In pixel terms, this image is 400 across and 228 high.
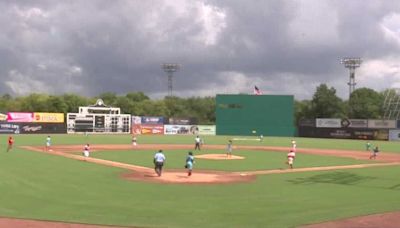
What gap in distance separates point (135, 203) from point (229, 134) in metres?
93.0

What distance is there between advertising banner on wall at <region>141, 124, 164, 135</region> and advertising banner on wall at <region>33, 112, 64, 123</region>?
1823 cm

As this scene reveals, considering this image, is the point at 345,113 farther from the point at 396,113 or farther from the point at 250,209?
the point at 250,209

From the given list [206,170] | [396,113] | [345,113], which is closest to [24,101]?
[345,113]

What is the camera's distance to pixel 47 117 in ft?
351

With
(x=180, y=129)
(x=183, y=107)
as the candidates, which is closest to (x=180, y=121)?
(x=180, y=129)

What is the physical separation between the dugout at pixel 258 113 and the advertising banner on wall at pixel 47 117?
108 feet

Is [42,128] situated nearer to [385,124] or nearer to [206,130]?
[206,130]

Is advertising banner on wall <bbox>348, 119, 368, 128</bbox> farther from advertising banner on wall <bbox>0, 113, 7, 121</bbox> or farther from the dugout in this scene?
advertising banner on wall <bbox>0, 113, 7, 121</bbox>

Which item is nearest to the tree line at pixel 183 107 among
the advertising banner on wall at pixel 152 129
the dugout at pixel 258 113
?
the advertising banner on wall at pixel 152 129

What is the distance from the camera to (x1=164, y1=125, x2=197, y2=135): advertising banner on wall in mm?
119500

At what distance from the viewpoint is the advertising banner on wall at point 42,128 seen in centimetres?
10200

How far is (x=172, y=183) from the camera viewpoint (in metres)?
26.6

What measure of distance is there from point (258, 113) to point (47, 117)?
42690mm

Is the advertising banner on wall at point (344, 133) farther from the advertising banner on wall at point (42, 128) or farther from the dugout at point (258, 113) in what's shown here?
the advertising banner on wall at point (42, 128)
